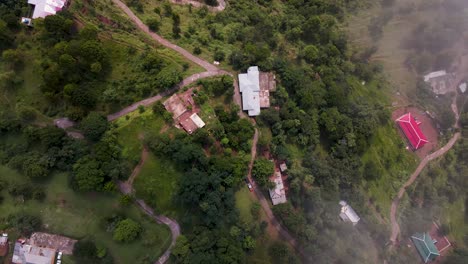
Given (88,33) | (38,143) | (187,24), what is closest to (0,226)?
(38,143)

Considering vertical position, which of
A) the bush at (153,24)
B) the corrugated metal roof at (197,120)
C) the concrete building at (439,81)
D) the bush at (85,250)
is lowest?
the bush at (85,250)

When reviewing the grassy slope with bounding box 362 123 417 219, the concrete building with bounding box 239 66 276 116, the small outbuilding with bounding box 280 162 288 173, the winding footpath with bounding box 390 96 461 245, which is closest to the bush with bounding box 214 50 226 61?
the concrete building with bounding box 239 66 276 116

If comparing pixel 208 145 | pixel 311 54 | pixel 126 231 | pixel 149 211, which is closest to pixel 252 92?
pixel 208 145

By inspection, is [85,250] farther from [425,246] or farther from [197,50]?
[425,246]

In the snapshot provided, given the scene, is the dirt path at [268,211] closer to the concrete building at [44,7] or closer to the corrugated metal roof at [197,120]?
the corrugated metal roof at [197,120]

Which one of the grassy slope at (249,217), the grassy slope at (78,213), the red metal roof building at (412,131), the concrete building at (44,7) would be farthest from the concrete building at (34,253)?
the red metal roof building at (412,131)

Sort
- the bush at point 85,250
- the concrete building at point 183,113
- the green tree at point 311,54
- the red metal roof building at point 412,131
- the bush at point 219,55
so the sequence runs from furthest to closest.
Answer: the red metal roof building at point 412,131 → the green tree at point 311,54 → the bush at point 219,55 → the concrete building at point 183,113 → the bush at point 85,250
